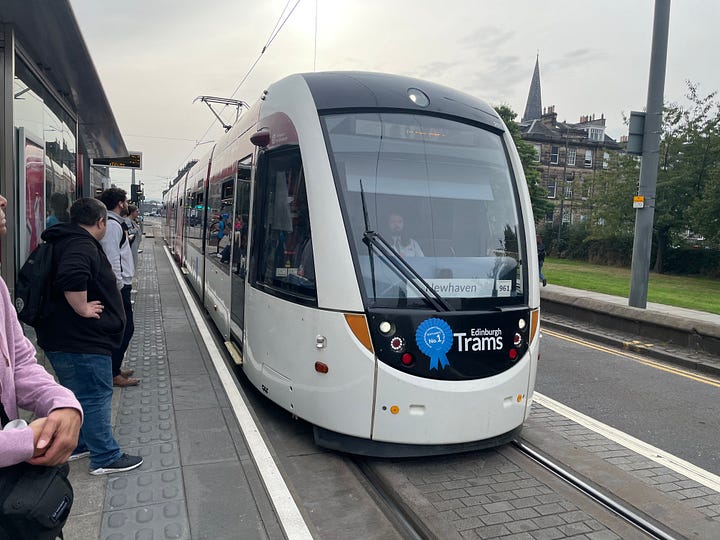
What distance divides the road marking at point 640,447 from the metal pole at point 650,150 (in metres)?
5.87

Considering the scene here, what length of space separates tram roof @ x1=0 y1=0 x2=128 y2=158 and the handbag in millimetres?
4328

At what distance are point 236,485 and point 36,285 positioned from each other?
1.80 metres

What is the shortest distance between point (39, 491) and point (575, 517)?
323 cm

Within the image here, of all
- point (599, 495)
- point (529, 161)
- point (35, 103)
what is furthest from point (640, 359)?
point (529, 161)

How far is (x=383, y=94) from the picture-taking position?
4887 mm

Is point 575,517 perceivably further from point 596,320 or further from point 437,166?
point 596,320

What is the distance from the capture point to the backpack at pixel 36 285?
3.51 metres

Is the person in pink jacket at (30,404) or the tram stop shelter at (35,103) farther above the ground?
the tram stop shelter at (35,103)

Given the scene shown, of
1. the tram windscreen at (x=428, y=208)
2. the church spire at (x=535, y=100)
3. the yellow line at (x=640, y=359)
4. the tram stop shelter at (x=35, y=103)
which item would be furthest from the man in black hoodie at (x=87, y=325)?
the church spire at (x=535, y=100)

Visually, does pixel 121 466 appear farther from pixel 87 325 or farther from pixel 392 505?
pixel 392 505

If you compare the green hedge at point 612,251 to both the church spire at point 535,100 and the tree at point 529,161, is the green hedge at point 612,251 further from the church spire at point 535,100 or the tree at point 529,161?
the church spire at point 535,100

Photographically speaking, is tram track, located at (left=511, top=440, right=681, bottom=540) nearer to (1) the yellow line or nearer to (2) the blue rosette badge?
(2) the blue rosette badge

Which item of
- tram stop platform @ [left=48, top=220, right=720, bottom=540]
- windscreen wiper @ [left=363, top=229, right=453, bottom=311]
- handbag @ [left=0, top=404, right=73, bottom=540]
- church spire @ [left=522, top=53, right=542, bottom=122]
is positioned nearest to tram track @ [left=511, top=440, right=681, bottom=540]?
tram stop platform @ [left=48, top=220, right=720, bottom=540]

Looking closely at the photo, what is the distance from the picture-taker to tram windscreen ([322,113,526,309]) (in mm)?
4348
